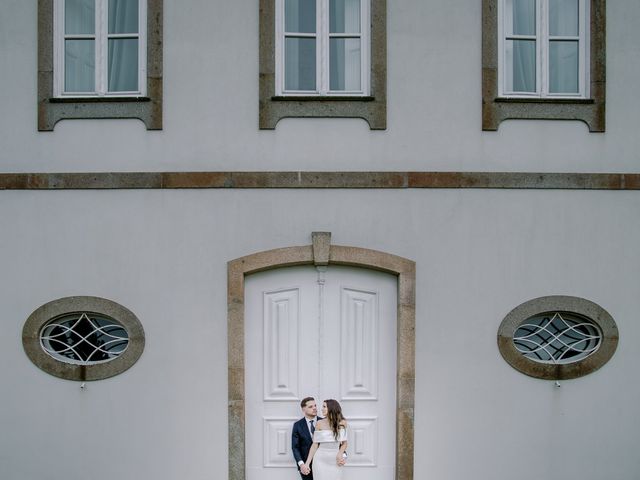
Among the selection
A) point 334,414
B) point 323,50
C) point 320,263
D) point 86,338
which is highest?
point 323,50

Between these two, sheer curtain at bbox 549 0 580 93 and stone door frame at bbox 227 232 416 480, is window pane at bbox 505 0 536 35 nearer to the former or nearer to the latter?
sheer curtain at bbox 549 0 580 93

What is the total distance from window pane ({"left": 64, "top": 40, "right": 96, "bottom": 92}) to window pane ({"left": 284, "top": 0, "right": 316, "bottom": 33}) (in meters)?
2.06

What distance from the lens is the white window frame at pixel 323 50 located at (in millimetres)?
7012

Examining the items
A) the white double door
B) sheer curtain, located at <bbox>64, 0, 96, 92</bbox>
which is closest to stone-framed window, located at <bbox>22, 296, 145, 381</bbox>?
the white double door

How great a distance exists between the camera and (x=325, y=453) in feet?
21.8

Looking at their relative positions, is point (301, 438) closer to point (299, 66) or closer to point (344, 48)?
point (299, 66)

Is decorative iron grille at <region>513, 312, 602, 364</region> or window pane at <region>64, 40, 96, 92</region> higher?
window pane at <region>64, 40, 96, 92</region>

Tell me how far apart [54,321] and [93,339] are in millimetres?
436

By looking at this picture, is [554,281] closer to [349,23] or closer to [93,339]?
[349,23]

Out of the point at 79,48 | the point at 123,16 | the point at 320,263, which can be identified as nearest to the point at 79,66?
the point at 79,48

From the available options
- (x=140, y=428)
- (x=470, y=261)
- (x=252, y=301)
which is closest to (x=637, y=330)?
(x=470, y=261)

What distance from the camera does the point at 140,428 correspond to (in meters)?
6.92

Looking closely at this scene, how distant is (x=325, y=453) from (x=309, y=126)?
3246 mm

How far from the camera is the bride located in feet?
21.7
